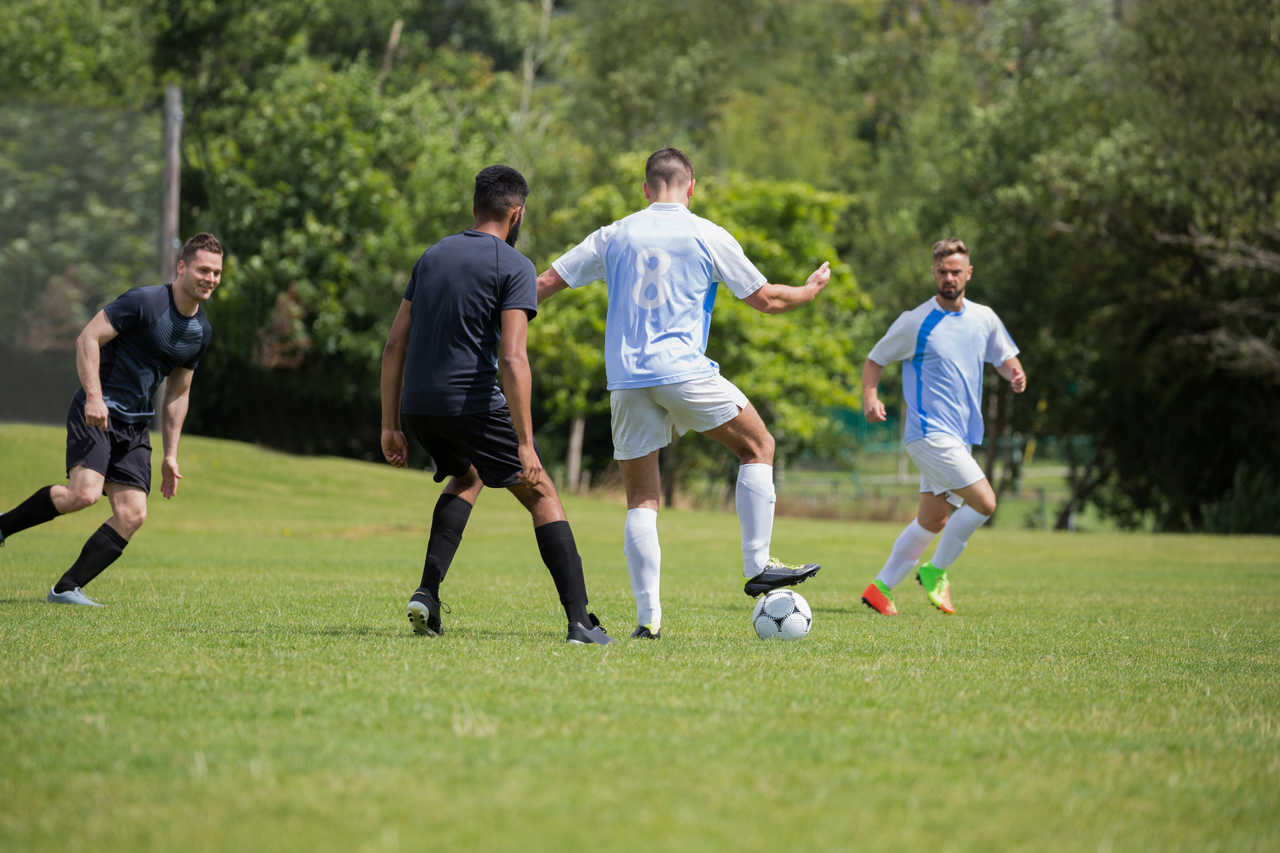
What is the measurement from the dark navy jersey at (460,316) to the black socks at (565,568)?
2.48 ft

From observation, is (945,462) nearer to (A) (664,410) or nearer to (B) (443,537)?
(A) (664,410)

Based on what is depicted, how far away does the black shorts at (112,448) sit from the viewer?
890 centimetres

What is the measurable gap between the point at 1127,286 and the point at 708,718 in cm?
3050

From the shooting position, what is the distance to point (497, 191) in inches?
289

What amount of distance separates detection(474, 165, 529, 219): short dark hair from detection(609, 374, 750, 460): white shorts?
3.73 feet

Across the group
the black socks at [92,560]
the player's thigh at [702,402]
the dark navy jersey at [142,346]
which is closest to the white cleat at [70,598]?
the black socks at [92,560]

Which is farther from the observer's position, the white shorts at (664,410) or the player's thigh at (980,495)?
the player's thigh at (980,495)

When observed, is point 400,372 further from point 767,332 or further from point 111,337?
point 767,332

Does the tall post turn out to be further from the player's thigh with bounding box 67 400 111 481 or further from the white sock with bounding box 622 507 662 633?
the white sock with bounding box 622 507 662 633

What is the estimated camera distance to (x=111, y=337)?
8.69 metres

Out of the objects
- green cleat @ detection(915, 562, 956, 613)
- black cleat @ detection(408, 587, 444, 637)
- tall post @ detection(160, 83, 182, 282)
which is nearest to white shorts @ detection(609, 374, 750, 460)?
black cleat @ detection(408, 587, 444, 637)

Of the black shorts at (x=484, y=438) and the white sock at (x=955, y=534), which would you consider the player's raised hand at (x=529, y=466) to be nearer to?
the black shorts at (x=484, y=438)

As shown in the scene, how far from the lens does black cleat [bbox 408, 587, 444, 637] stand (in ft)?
24.3

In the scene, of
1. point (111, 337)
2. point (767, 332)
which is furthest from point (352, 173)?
point (111, 337)
